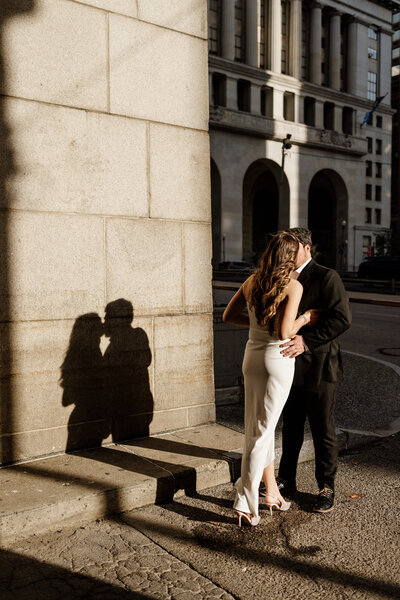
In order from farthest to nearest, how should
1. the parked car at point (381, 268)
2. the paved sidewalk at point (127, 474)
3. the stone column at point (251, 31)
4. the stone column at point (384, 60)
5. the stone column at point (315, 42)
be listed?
the stone column at point (384, 60)
the stone column at point (315, 42)
the stone column at point (251, 31)
the parked car at point (381, 268)
the paved sidewalk at point (127, 474)

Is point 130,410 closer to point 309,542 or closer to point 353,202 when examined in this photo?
point 309,542

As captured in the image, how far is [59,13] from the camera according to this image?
5055 mm

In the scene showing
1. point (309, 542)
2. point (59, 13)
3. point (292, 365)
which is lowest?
point (309, 542)

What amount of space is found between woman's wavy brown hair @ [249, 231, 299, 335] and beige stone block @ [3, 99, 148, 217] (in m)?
2.03

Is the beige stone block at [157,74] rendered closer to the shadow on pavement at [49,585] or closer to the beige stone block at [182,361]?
the beige stone block at [182,361]

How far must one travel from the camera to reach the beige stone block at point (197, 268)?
5965mm

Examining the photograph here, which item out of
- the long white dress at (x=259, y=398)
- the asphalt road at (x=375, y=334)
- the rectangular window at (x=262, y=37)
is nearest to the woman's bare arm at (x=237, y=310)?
the long white dress at (x=259, y=398)

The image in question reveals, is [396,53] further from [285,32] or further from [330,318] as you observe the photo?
[330,318]

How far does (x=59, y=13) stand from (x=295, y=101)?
67362 mm

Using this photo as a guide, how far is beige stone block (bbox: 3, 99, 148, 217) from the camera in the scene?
4902 millimetres

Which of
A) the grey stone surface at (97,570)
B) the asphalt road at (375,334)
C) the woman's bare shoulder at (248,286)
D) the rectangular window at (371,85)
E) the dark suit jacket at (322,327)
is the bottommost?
the grey stone surface at (97,570)

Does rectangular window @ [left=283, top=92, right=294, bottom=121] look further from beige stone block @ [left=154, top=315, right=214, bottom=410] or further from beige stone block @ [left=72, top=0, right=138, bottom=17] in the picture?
beige stone block @ [left=154, top=315, right=214, bottom=410]

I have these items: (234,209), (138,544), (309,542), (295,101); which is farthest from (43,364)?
(295,101)

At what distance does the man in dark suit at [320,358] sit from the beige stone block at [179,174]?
75.1 inches
